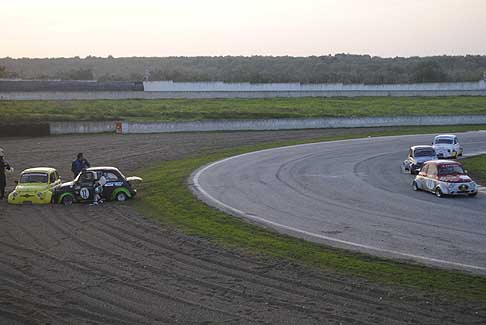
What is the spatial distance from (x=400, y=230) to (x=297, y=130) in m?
42.0

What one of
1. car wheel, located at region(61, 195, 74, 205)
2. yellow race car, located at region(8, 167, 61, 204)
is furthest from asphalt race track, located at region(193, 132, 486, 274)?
yellow race car, located at region(8, 167, 61, 204)

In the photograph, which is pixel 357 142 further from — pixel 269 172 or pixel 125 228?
pixel 125 228

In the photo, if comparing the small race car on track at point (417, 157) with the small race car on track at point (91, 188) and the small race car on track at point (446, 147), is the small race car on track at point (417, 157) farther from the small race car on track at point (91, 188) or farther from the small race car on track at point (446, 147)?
the small race car on track at point (91, 188)

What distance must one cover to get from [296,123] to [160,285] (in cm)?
4908

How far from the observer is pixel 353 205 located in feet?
84.8

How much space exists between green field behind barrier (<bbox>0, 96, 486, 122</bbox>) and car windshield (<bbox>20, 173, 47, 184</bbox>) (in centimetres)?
3150

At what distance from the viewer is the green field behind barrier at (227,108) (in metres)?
65.7

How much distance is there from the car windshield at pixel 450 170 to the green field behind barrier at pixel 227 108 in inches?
1555

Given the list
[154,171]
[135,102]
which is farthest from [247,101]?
[154,171]

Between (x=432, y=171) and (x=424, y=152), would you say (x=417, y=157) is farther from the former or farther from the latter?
(x=432, y=171)

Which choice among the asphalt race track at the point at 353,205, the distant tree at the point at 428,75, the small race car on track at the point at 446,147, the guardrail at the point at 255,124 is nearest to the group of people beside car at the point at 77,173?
the asphalt race track at the point at 353,205

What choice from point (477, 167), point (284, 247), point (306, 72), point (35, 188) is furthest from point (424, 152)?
point (306, 72)

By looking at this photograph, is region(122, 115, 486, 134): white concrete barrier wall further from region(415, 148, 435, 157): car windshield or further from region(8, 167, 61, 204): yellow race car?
region(8, 167, 61, 204): yellow race car

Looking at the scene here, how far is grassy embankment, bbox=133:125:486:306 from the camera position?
15.1 meters
